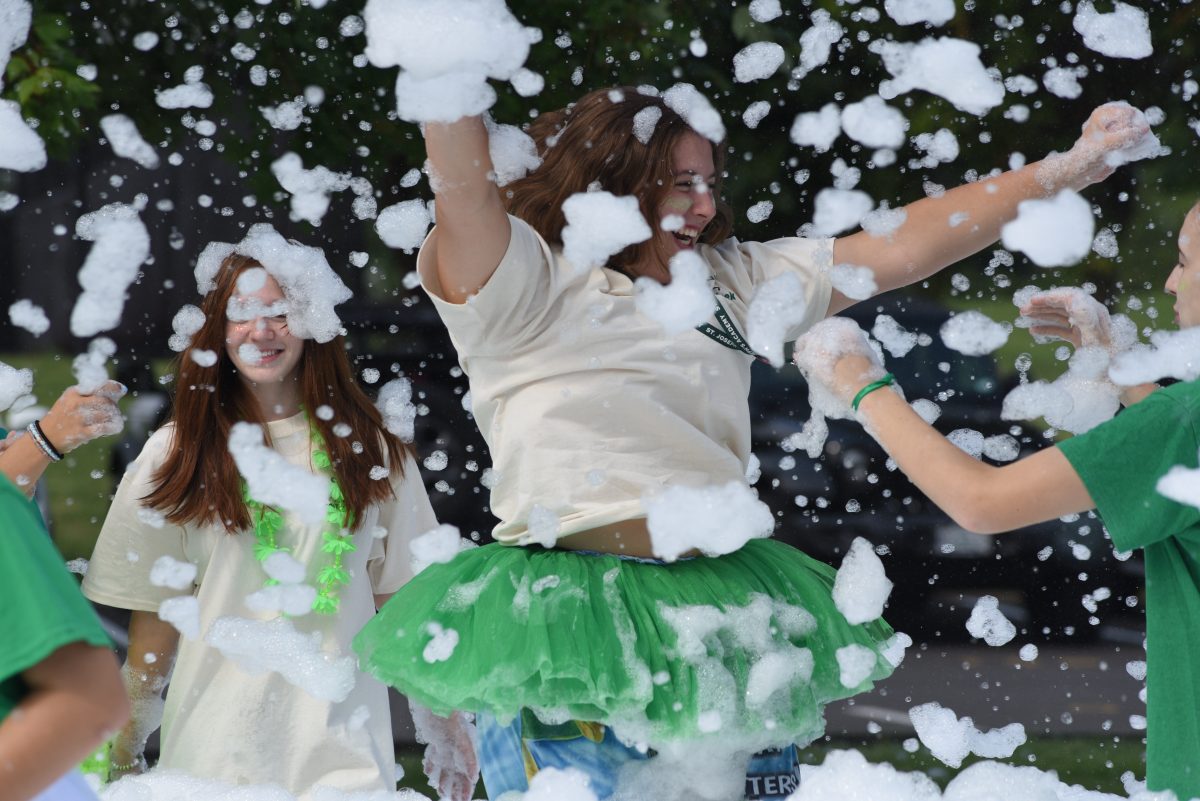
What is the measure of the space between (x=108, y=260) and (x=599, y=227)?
2.89 m

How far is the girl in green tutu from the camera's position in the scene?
7.08ft

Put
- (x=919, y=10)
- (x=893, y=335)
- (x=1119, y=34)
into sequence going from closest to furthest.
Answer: (x=1119, y=34) < (x=919, y=10) < (x=893, y=335)

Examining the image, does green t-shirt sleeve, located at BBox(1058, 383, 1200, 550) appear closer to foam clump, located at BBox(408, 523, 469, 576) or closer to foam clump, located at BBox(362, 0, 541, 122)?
foam clump, located at BBox(362, 0, 541, 122)

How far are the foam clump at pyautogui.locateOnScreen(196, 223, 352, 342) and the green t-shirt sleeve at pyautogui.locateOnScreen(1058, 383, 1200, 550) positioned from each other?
5.40 ft

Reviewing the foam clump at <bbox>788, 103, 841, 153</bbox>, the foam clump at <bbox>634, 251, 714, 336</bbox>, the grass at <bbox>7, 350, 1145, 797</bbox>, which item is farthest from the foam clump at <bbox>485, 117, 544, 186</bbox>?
the foam clump at <bbox>788, 103, 841, 153</bbox>

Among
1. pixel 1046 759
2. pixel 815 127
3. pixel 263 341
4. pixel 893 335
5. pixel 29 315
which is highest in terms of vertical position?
pixel 263 341

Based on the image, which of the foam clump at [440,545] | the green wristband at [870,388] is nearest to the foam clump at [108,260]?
the foam clump at [440,545]

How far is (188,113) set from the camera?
17.3ft

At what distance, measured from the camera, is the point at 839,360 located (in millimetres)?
2090

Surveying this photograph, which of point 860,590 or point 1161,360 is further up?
point 1161,360

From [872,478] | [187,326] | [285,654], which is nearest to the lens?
[285,654]

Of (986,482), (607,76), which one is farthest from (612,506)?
(607,76)

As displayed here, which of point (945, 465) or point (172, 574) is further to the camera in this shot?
point (172, 574)

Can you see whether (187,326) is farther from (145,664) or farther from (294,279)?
(145,664)
